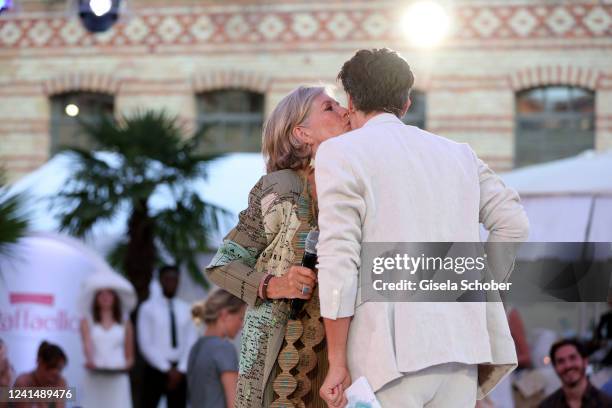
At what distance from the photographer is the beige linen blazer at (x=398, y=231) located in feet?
9.91

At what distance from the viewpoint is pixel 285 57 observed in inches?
682

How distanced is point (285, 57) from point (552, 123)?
13.2 feet

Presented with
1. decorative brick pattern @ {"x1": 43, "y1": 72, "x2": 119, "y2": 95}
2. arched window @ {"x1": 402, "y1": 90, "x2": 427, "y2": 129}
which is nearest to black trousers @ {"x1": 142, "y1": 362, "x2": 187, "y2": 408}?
arched window @ {"x1": 402, "y1": 90, "x2": 427, "y2": 129}

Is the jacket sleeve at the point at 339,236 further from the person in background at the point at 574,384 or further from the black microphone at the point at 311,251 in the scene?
the person in background at the point at 574,384

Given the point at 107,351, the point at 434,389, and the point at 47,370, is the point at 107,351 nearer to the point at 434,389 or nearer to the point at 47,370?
the point at 47,370

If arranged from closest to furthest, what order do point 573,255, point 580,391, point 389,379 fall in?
point 389,379 < point 573,255 < point 580,391

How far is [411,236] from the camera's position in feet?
10.1

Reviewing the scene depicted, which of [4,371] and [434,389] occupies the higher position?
Result: [4,371]

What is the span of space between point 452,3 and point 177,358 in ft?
27.0

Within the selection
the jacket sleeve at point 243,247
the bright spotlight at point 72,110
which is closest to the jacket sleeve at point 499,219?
the jacket sleeve at point 243,247

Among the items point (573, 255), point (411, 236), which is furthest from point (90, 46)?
point (411, 236)

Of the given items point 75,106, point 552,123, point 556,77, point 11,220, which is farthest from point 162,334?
point 552,123

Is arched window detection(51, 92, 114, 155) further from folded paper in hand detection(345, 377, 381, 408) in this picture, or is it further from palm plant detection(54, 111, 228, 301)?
folded paper in hand detection(345, 377, 381, 408)

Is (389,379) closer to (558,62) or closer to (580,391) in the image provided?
(580,391)
